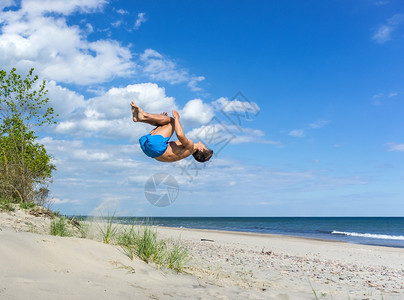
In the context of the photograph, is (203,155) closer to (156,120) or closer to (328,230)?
(156,120)

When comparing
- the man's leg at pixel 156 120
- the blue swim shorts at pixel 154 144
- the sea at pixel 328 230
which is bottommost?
the sea at pixel 328 230

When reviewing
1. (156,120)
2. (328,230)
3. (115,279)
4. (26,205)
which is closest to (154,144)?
(156,120)

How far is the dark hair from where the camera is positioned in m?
5.68

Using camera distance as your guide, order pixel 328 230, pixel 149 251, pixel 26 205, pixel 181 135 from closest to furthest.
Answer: pixel 181 135, pixel 149 251, pixel 26 205, pixel 328 230

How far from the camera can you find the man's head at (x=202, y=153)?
18.6 ft

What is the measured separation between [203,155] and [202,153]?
0.04m

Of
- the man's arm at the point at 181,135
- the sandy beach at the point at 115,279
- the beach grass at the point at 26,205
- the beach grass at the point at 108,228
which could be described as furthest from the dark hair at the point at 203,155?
the beach grass at the point at 26,205

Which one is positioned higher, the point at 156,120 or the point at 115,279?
the point at 156,120

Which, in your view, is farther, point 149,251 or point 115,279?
point 149,251

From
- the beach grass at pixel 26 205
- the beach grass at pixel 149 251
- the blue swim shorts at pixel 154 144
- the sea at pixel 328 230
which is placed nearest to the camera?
the blue swim shorts at pixel 154 144

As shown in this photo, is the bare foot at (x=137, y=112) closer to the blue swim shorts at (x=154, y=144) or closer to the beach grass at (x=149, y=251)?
the blue swim shorts at (x=154, y=144)

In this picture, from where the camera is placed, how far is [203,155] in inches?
225

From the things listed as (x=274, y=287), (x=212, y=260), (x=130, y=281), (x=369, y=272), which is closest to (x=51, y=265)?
(x=130, y=281)

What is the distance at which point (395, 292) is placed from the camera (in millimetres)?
7645
